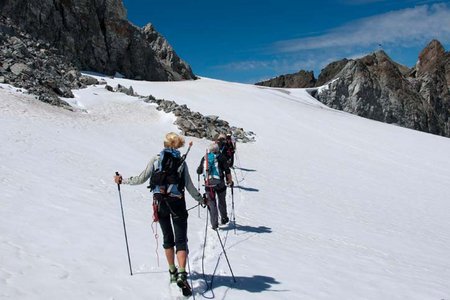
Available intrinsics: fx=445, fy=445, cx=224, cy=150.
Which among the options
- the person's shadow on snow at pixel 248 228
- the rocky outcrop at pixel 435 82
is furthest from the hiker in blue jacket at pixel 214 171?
the rocky outcrop at pixel 435 82

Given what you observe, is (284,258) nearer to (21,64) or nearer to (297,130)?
(21,64)

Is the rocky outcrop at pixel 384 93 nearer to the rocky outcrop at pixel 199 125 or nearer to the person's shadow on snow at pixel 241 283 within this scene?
the rocky outcrop at pixel 199 125

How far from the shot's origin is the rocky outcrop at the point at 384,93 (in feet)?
260

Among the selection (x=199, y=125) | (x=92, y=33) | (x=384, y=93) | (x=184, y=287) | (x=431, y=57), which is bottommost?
(x=184, y=287)

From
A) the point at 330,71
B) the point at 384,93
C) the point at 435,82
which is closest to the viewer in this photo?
the point at 384,93

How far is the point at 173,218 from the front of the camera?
6359mm

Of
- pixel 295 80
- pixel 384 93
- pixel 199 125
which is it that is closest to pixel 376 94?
pixel 384 93

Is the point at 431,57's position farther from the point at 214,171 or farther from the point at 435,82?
the point at 214,171

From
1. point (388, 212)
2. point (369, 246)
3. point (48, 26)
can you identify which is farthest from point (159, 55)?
point (369, 246)

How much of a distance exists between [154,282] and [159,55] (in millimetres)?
59985

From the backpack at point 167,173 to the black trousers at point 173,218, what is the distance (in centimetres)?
15

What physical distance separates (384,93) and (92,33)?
55.8 meters

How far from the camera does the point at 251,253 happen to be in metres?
9.04

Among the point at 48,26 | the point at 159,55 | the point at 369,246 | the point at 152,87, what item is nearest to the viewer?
the point at 369,246
